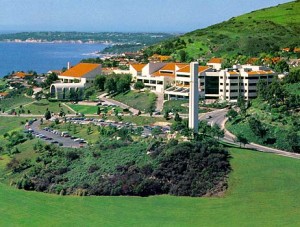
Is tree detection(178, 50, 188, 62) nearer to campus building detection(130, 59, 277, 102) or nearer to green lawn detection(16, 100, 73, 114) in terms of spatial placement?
campus building detection(130, 59, 277, 102)

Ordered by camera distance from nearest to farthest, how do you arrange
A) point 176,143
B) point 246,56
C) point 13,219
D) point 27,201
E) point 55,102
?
point 13,219, point 27,201, point 176,143, point 55,102, point 246,56

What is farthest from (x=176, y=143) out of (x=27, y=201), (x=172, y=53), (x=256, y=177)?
(x=172, y=53)

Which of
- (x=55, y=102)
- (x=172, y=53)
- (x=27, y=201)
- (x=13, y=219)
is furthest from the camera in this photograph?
(x=172, y=53)

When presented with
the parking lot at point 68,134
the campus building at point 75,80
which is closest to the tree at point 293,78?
the parking lot at point 68,134

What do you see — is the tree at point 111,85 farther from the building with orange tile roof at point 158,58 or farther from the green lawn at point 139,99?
the building with orange tile roof at point 158,58

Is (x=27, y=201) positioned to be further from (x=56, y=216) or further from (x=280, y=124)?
(x=280, y=124)

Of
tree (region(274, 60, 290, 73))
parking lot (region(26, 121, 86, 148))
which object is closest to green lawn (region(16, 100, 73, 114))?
parking lot (region(26, 121, 86, 148))
